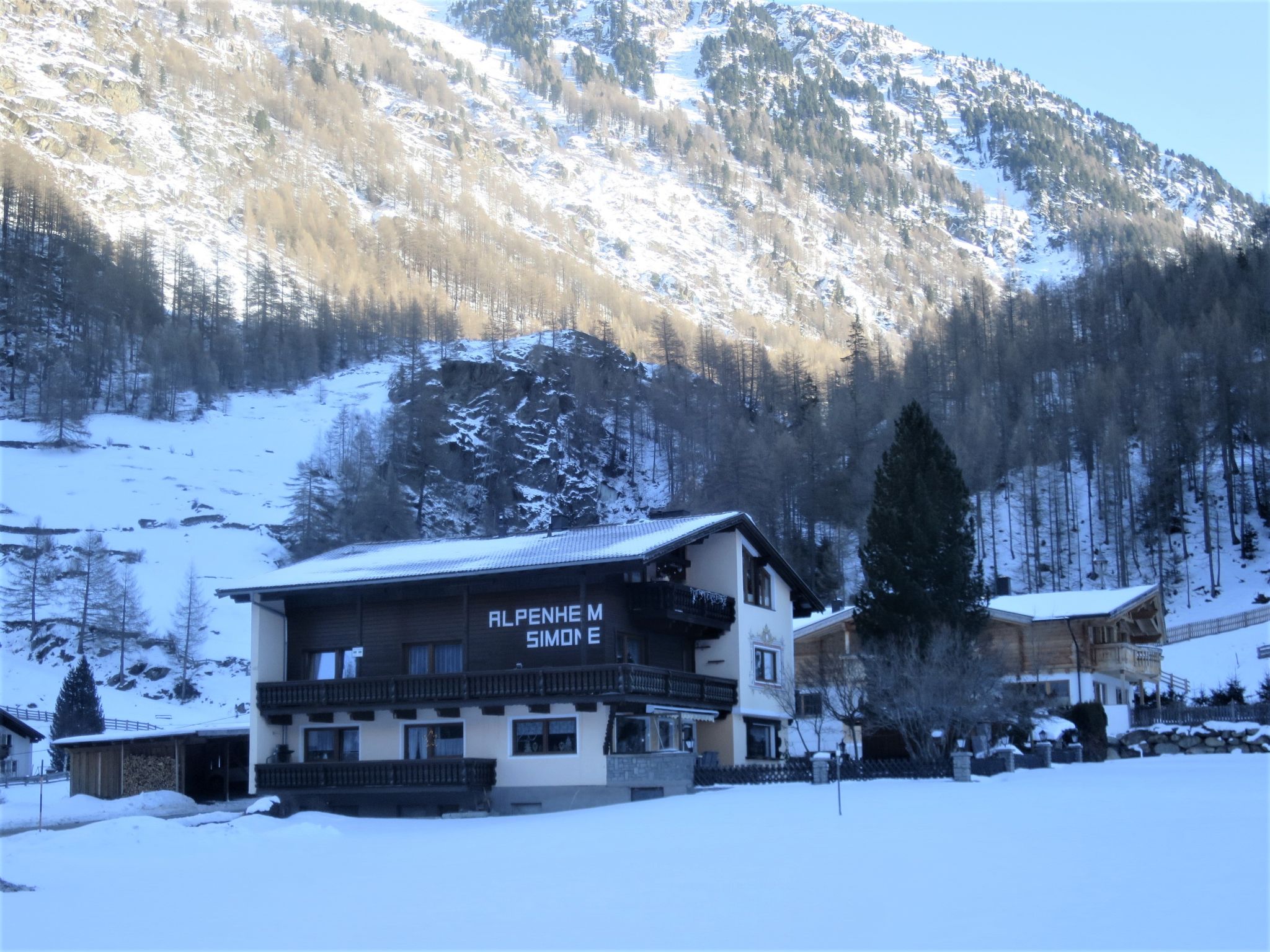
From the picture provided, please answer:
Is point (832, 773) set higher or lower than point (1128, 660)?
lower

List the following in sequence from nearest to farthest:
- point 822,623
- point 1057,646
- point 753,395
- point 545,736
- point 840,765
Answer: point 840,765
point 545,736
point 1057,646
point 822,623
point 753,395

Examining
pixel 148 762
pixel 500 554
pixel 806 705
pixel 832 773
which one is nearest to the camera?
pixel 832 773

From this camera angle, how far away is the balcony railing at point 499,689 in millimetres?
34438

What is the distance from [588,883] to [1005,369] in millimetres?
106472

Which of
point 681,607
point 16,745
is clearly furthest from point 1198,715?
point 16,745

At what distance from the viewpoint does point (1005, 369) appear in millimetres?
116562

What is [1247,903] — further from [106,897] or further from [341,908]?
[106,897]

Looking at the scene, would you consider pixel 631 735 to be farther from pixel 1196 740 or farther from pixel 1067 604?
pixel 1067 604

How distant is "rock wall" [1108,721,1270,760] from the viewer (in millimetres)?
41906

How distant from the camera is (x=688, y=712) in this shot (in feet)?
123

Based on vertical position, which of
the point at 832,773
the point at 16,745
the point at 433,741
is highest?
the point at 433,741

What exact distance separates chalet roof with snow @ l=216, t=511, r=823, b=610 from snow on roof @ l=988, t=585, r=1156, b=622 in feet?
41.9

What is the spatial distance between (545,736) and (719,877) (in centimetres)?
1833

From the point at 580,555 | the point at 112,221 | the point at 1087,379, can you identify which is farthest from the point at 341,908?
the point at 112,221
